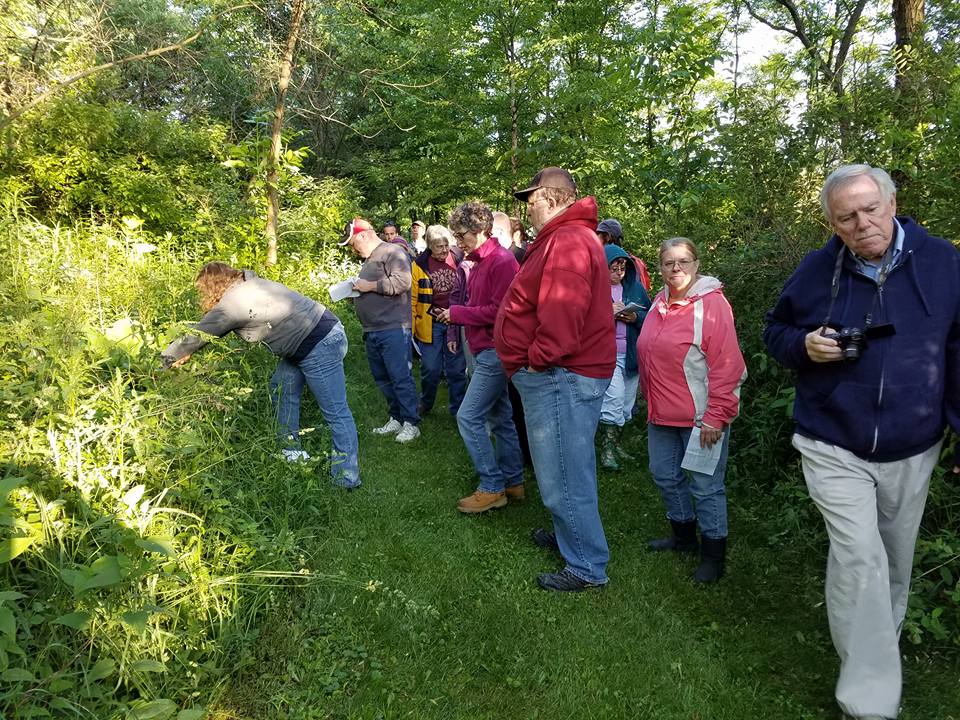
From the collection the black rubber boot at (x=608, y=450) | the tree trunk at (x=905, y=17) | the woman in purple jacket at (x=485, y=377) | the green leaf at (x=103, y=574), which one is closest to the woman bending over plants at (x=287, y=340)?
the woman in purple jacket at (x=485, y=377)

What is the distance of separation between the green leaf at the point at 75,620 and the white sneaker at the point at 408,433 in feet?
12.7

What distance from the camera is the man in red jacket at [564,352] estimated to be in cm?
317

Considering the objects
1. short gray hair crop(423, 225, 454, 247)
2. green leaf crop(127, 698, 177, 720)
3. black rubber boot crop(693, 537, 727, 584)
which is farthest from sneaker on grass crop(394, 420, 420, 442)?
green leaf crop(127, 698, 177, 720)

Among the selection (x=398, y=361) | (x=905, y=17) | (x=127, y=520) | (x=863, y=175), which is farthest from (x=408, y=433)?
(x=905, y=17)

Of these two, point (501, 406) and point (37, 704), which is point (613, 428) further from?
point (37, 704)

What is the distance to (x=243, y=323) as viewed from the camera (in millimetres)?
4320

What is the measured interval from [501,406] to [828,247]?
2.55 m

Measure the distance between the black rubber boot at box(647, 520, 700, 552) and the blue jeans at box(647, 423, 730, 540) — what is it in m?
0.05

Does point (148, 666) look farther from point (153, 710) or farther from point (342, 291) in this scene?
point (342, 291)

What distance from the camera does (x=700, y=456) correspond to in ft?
11.3

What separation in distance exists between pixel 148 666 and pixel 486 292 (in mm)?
2933

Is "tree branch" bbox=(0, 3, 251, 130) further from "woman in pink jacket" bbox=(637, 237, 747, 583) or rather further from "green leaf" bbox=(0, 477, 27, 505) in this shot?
"woman in pink jacket" bbox=(637, 237, 747, 583)

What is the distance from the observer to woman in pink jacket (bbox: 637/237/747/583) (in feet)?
11.1

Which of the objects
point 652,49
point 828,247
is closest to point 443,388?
point 652,49
